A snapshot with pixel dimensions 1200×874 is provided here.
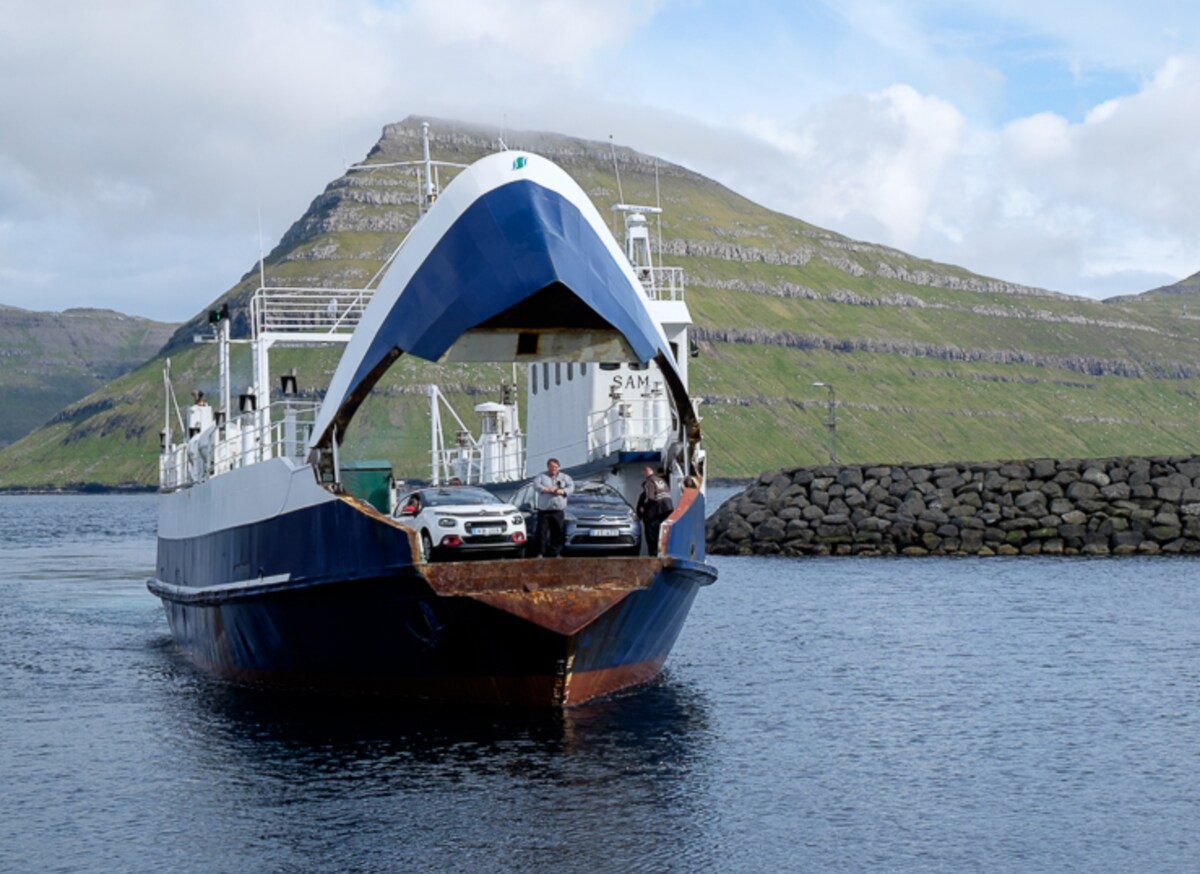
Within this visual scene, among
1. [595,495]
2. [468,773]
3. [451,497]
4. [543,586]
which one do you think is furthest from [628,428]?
[468,773]

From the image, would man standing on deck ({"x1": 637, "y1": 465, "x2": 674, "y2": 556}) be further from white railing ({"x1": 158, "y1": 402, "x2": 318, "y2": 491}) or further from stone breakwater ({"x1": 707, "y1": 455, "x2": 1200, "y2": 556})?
stone breakwater ({"x1": 707, "y1": 455, "x2": 1200, "y2": 556})

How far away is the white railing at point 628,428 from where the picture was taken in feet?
143

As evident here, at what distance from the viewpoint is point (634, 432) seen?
47.2m

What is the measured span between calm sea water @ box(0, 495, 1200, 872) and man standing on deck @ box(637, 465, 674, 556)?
10.5 ft

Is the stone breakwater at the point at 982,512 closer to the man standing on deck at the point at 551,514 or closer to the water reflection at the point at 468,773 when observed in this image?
the water reflection at the point at 468,773

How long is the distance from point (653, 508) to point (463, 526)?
4.72 metres

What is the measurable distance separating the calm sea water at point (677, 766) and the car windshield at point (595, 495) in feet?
13.0

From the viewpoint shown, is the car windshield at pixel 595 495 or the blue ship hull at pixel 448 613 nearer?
the blue ship hull at pixel 448 613

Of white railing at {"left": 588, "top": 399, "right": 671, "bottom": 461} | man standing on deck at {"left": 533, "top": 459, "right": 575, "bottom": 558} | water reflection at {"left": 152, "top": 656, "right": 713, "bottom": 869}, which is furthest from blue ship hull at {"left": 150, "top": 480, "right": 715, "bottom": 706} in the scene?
white railing at {"left": 588, "top": 399, "right": 671, "bottom": 461}

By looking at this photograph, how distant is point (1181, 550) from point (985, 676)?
40.6m

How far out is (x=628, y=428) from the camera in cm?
4547

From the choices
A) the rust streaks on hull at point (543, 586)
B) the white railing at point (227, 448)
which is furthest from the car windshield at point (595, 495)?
the white railing at point (227, 448)

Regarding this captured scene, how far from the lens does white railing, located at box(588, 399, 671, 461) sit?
43.6 metres

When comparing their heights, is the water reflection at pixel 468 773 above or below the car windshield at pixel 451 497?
below
